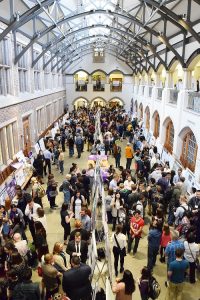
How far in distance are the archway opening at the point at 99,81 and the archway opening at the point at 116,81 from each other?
89cm

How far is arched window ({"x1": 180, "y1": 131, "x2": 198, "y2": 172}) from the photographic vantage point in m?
11.5

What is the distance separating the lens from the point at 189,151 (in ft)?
39.7

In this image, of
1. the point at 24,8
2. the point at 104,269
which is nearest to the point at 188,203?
the point at 104,269

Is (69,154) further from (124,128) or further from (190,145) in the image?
(190,145)

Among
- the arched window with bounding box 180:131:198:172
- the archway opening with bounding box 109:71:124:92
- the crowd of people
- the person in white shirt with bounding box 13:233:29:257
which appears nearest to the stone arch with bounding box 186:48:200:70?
the arched window with bounding box 180:131:198:172

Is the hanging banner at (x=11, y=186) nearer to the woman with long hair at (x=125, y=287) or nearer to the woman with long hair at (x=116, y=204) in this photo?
the woman with long hair at (x=116, y=204)

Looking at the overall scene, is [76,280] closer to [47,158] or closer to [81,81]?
[47,158]

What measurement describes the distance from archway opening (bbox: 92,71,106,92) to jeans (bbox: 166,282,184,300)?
2989 cm

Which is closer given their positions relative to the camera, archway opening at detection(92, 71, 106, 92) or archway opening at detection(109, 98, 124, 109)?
archway opening at detection(92, 71, 106, 92)

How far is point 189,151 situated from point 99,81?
23.4m

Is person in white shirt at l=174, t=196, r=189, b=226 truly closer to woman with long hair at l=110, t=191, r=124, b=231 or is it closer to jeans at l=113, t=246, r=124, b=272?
woman with long hair at l=110, t=191, r=124, b=231

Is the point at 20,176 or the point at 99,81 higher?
the point at 99,81

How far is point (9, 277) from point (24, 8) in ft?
36.5

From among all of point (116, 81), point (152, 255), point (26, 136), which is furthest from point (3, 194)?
point (116, 81)
